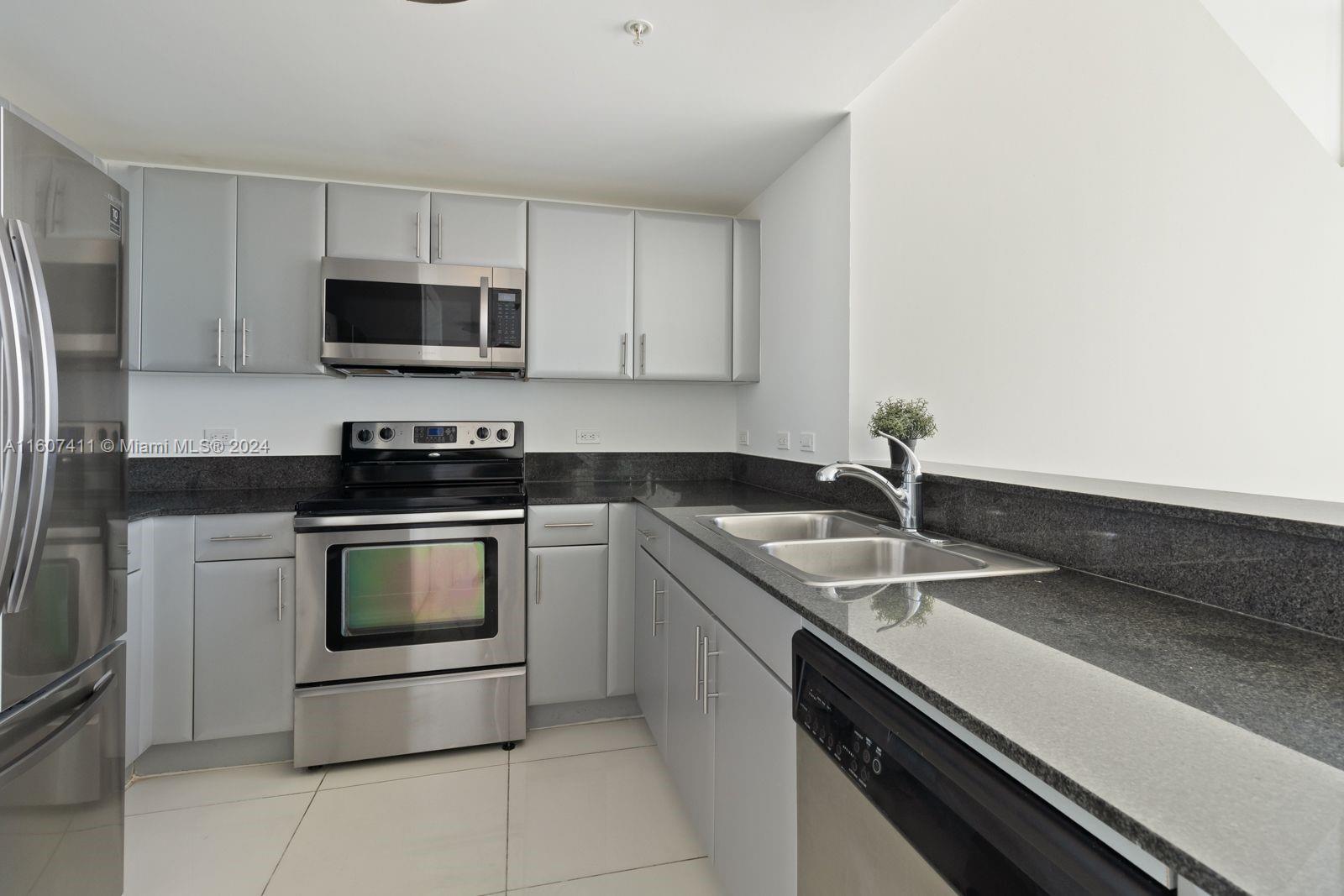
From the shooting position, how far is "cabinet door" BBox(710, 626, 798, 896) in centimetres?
122

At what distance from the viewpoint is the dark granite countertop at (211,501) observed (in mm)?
2223

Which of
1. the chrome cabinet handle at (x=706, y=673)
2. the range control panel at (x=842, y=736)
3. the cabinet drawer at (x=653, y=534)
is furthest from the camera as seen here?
the cabinet drawer at (x=653, y=534)

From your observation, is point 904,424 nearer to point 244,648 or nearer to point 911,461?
point 911,461

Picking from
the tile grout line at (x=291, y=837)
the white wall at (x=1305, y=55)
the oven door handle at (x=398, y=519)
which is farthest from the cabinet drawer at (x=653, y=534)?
the white wall at (x=1305, y=55)

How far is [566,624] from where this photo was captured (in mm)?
2553

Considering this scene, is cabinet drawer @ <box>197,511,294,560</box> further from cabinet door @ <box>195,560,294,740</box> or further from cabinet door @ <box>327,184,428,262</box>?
cabinet door @ <box>327,184,428,262</box>

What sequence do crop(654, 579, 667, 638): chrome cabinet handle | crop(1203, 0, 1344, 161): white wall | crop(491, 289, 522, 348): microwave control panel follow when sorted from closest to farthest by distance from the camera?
1. crop(1203, 0, 1344, 161): white wall
2. crop(654, 579, 667, 638): chrome cabinet handle
3. crop(491, 289, 522, 348): microwave control panel

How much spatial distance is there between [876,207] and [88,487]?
7.39 feet

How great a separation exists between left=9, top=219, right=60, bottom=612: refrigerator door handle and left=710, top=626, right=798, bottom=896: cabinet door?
4.55 ft

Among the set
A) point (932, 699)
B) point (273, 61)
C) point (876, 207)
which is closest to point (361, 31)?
point (273, 61)

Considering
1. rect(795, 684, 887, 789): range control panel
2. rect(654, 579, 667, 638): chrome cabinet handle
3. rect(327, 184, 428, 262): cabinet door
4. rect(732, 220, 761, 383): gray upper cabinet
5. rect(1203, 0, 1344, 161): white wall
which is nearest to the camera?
rect(795, 684, 887, 789): range control panel

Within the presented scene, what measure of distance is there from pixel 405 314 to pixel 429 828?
1.83m

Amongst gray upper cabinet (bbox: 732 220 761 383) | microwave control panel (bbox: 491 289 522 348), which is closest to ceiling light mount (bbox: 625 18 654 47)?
microwave control panel (bbox: 491 289 522 348)

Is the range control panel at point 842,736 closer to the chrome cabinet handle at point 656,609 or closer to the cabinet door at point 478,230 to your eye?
the chrome cabinet handle at point 656,609
